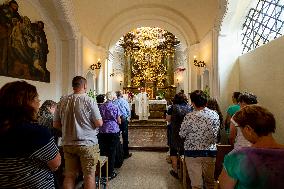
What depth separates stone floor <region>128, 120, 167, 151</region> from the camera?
32.5ft

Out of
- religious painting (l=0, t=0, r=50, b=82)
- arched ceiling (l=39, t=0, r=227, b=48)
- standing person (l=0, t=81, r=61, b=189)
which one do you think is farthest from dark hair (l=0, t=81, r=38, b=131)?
arched ceiling (l=39, t=0, r=227, b=48)

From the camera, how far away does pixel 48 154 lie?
2.07 m

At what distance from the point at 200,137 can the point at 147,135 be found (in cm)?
832

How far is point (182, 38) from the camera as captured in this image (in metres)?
13.9

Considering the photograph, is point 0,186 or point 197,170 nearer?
point 0,186

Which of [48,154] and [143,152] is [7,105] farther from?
[143,152]

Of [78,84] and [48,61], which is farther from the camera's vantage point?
[48,61]

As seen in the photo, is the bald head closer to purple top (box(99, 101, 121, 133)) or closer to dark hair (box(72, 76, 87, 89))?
dark hair (box(72, 76, 87, 89))

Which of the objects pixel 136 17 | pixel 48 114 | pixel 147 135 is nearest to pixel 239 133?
pixel 48 114

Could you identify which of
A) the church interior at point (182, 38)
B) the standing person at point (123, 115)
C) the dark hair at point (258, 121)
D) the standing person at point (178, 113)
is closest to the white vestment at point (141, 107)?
the church interior at point (182, 38)

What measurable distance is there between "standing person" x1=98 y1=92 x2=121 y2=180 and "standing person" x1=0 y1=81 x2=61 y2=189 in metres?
4.05

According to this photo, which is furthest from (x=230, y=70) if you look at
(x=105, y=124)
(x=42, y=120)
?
(x=42, y=120)

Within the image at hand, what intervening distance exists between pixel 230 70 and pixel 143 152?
3348 millimetres

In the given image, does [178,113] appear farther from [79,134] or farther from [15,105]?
[15,105]
